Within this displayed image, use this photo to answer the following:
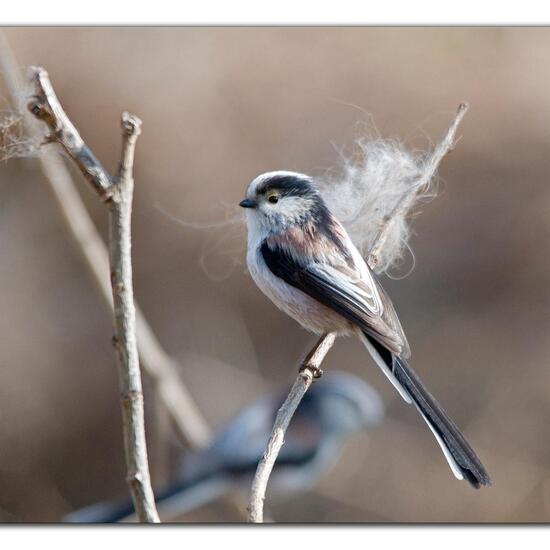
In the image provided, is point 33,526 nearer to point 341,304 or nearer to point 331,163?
point 341,304

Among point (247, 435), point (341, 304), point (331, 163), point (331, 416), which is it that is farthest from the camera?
point (331, 416)

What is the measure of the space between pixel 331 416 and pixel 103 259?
0.98 meters

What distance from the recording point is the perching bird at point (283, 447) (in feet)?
7.61

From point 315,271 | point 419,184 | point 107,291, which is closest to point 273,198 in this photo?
point 315,271

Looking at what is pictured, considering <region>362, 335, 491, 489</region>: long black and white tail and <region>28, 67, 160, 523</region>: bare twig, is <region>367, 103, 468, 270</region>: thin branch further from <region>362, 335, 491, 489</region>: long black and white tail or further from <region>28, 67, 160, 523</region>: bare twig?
<region>28, 67, 160, 523</region>: bare twig

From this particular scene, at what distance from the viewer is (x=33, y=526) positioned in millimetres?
1942

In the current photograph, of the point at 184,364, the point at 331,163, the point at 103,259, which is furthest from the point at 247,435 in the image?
the point at 331,163

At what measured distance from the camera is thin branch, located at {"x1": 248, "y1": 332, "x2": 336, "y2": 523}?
1.17 meters

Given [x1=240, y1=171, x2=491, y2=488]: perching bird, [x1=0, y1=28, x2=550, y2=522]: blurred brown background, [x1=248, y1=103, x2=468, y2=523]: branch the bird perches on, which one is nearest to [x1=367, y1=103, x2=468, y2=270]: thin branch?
[x1=248, y1=103, x2=468, y2=523]: branch the bird perches on

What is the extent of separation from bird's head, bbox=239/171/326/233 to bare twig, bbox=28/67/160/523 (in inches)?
22.2

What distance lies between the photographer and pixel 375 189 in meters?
1.66

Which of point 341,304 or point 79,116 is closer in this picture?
point 341,304

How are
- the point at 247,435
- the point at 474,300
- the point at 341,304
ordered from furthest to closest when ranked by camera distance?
the point at 247,435 → the point at 474,300 → the point at 341,304

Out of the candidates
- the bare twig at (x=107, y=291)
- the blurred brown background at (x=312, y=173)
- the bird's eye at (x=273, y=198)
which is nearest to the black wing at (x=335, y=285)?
the bird's eye at (x=273, y=198)
